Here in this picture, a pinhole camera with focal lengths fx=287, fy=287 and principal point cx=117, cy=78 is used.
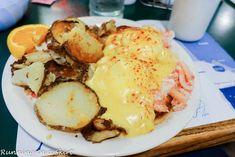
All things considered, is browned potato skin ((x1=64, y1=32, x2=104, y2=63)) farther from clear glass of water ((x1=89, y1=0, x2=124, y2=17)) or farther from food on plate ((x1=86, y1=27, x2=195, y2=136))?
clear glass of water ((x1=89, y1=0, x2=124, y2=17))

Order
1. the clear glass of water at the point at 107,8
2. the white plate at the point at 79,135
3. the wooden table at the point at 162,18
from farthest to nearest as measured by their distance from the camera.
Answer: the clear glass of water at the point at 107,8
the wooden table at the point at 162,18
the white plate at the point at 79,135

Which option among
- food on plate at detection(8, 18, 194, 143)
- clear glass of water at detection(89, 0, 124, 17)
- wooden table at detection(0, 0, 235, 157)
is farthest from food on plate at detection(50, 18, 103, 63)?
clear glass of water at detection(89, 0, 124, 17)

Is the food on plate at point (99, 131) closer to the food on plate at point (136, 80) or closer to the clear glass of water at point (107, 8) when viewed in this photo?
the food on plate at point (136, 80)

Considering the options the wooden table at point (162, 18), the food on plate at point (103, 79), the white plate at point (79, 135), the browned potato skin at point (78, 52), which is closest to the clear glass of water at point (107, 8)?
the wooden table at point (162, 18)

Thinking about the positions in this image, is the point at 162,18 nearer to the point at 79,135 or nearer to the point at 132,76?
the point at 132,76

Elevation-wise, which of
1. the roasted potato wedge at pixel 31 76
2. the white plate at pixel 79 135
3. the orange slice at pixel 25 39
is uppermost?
the roasted potato wedge at pixel 31 76

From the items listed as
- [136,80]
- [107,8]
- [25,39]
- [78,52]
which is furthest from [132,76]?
[107,8]

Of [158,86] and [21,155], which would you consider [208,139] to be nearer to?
[158,86]
